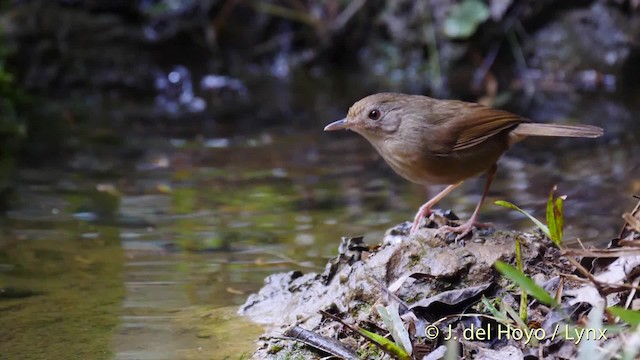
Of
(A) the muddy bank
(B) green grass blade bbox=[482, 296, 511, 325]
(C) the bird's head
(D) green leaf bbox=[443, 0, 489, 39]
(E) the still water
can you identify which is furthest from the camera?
(D) green leaf bbox=[443, 0, 489, 39]

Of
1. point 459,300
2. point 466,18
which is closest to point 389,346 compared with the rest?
point 459,300

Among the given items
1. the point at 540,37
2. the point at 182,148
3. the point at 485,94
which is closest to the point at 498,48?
the point at 540,37

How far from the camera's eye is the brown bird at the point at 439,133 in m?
3.95

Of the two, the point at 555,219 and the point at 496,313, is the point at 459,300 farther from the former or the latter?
the point at 555,219

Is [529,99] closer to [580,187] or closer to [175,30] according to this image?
[580,187]

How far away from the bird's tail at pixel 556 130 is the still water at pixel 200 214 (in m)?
1.00

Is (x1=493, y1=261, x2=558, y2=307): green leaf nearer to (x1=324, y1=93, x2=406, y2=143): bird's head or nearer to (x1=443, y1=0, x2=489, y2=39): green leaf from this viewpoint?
(x1=324, y1=93, x2=406, y2=143): bird's head

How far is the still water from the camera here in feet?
11.9

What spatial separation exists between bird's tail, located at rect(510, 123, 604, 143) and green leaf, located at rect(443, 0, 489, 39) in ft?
25.0

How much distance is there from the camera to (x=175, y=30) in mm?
12594

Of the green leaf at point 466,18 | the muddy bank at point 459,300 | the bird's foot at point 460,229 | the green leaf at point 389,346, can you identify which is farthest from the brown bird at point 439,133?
the green leaf at point 466,18

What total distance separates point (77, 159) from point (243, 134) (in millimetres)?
1891

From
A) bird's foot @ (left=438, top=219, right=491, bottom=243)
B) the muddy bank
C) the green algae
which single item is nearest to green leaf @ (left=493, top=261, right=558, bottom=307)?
the muddy bank

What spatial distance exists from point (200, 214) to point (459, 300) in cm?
308
